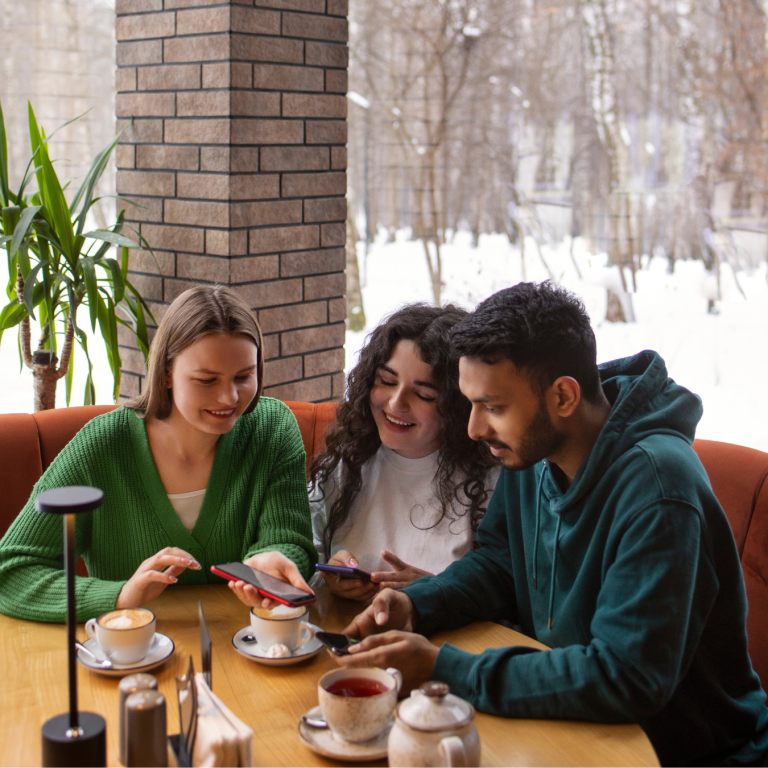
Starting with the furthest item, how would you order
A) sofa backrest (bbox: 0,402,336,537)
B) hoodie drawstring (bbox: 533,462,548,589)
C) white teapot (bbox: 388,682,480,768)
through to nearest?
sofa backrest (bbox: 0,402,336,537) < hoodie drawstring (bbox: 533,462,548,589) < white teapot (bbox: 388,682,480,768)

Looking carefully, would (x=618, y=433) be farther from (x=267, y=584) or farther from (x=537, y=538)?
(x=267, y=584)

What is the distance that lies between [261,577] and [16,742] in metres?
0.42

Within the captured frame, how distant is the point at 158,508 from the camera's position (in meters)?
1.64

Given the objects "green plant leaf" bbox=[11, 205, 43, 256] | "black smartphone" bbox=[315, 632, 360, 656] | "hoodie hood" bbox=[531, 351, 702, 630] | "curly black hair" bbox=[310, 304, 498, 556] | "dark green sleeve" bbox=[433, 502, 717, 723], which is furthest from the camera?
"green plant leaf" bbox=[11, 205, 43, 256]

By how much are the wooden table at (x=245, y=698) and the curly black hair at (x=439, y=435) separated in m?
0.38

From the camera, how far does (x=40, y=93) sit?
10.3 ft

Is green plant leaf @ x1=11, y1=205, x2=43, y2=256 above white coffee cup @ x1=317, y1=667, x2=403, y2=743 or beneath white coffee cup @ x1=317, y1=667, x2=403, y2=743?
above

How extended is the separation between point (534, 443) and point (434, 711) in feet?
1.76

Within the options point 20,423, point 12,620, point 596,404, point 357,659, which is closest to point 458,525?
point 596,404

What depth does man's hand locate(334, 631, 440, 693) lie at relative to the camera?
121cm

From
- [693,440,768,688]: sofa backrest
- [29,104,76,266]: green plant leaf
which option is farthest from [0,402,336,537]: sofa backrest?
[693,440,768,688]: sofa backrest

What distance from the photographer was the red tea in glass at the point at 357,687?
1.05m

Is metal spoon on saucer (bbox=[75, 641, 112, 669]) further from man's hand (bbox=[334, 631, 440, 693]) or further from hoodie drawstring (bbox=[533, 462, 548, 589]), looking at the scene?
hoodie drawstring (bbox=[533, 462, 548, 589])

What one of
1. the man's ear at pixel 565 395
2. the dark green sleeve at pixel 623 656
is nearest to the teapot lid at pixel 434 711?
the dark green sleeve at pixel 623 656
